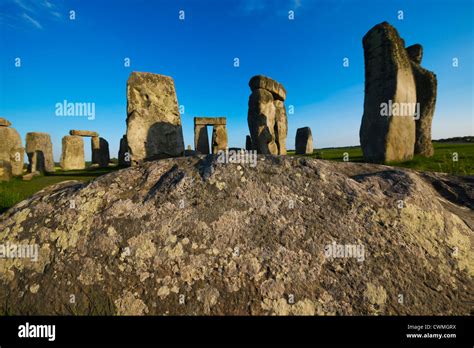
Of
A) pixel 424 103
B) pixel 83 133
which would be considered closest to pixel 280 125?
pixel 424 103

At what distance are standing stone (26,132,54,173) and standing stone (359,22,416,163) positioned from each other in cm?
1728

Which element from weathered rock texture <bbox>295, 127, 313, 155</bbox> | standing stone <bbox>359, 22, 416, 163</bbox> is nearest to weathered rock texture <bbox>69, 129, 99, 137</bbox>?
weathered rock texture <bbox>295, 127, 313, 155</bbox>

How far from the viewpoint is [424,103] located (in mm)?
10188

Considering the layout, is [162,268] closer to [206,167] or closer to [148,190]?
[148,190]

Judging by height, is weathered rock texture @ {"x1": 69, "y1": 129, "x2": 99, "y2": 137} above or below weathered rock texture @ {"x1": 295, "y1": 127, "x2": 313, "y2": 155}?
above

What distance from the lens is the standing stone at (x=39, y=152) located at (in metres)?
14.9

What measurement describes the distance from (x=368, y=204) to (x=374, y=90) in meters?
9.24

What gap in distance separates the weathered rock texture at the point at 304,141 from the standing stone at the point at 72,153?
57.6 ft

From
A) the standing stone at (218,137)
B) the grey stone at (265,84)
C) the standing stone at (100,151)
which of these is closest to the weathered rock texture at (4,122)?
the standing stone at (100,151)

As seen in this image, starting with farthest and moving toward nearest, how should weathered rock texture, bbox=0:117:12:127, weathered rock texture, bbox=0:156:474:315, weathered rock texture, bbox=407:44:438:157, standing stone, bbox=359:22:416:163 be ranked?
1. weathered rock texture, bbox=0:117:12:127
2. weathered rock texture, bbox=407:44:438:157
3. standing stone, bbox=359:22:416:163
4. weathered rock texture, bbox=0:156:474:315

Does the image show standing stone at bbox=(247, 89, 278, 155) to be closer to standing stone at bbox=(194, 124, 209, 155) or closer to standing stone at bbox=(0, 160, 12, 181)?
standing stone at bbox=(194, 124, 209, 155)

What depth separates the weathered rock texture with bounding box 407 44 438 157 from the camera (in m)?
9.95
